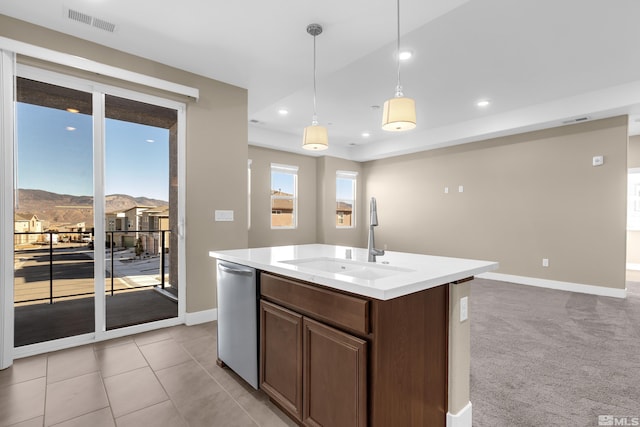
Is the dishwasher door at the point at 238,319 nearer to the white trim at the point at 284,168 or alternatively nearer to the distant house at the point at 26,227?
the distant house at the point at 26,227

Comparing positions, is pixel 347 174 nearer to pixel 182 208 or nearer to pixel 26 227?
pixel 182 208

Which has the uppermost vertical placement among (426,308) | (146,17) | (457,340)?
(146,17)

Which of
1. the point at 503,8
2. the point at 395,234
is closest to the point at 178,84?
the point at 503,8

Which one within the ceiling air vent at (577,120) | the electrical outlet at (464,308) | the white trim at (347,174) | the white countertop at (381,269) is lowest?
the electrical outlet at (464,308)

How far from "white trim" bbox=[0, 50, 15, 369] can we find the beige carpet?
3.37 m

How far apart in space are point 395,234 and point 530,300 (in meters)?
3.32

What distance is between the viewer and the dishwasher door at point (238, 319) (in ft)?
6.52

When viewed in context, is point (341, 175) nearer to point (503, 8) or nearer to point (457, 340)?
point (503, 8)

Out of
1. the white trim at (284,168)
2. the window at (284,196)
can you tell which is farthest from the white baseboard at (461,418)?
the white trim at (284,168)

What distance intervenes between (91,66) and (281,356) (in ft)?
9.71

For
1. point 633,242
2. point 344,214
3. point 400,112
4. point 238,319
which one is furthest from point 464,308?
point 633,242

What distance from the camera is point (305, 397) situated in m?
1.58

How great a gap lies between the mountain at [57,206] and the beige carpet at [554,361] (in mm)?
3399

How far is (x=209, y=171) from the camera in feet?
11.6
